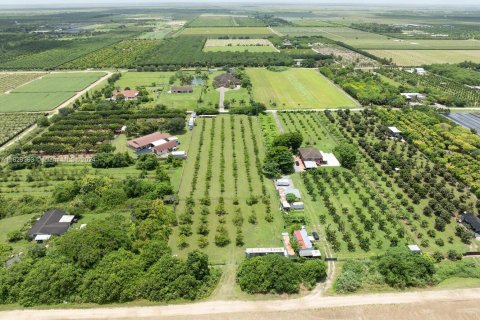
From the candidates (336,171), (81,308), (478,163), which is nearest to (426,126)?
(478,163)

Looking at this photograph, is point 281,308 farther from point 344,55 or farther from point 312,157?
point 344,55

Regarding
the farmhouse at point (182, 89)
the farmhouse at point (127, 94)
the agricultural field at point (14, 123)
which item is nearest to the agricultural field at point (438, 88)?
the farmhouse at point (182, 89)

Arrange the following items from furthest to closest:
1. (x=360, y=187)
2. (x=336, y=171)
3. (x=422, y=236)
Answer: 1. (x=336, y=171)
2. (x=360, y=187)
3. (x=422, y=236)

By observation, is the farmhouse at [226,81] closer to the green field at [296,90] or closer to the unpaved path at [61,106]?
the green field at [296,90]

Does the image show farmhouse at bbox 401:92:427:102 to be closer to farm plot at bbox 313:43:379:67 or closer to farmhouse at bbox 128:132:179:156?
farm plot at bbox 313:43:379:67

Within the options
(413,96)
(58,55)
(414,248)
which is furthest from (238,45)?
(414,248)

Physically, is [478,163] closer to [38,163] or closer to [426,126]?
[426,126]

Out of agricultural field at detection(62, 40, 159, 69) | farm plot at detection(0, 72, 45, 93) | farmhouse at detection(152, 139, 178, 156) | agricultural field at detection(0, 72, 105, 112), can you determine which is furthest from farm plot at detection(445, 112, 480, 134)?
farm plot at detection(0, 72, 45, 93)
